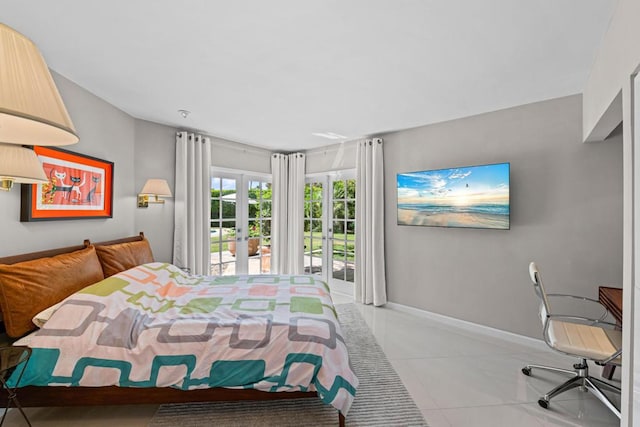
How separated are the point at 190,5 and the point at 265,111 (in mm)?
1679

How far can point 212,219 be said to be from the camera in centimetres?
450

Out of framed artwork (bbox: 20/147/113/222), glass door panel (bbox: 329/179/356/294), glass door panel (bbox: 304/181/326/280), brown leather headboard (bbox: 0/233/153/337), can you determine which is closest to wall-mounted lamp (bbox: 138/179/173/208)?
framed artwork (bbox: 20/147/113/222)

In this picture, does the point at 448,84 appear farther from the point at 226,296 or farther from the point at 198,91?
the point at 226,296

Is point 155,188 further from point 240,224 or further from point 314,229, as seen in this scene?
point 314,229

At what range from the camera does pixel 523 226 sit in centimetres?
312

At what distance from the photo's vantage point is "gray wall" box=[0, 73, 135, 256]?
6.98ft

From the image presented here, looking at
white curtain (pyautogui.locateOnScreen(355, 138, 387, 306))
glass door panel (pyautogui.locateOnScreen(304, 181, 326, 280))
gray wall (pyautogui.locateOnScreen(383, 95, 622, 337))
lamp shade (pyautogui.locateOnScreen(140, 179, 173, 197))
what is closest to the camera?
gray wall (pyautogui.locateOnScreen(383, 95, 622, 337))

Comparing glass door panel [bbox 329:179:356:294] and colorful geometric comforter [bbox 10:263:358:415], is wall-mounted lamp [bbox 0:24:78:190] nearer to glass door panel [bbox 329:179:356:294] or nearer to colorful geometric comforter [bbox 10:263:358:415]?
colorful geometric comforter [bbox 10:263:358:415]

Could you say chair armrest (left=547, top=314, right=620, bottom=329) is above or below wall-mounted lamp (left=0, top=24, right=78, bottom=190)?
below

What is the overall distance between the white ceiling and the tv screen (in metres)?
0.75

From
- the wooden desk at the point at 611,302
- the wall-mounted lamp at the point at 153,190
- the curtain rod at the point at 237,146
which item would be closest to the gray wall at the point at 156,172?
the wall-mounted lamp at the point at 153,190

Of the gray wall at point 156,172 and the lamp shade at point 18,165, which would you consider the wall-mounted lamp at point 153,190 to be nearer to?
the gray wall at point 156,172

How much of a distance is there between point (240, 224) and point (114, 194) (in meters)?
2.01

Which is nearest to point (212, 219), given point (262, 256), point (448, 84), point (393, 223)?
point (262, 256)
